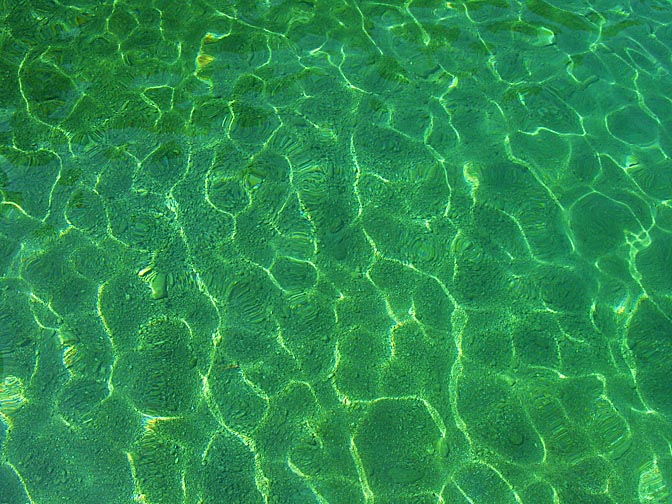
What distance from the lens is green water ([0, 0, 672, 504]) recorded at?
299 centimetres

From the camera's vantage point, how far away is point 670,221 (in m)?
3.87

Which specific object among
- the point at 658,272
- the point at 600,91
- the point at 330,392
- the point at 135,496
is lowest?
the point at 135,496

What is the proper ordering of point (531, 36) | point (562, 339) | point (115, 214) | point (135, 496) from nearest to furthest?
1. point (135, 496)
2. point (562, 339)
3. point (115, 214)
4. point (531, 36)

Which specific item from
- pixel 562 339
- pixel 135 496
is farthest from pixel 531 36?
pixel 135 496

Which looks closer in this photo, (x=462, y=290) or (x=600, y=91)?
(x=462, y=290)

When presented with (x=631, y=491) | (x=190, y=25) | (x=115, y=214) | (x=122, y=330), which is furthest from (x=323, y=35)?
(x=631, y=491)

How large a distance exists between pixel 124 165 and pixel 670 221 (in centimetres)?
381

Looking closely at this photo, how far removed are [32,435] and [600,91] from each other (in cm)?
464

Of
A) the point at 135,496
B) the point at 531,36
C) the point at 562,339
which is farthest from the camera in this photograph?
the point at 531,36

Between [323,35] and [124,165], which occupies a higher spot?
[323,35]

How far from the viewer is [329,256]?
3.56 m

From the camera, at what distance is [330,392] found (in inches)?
124

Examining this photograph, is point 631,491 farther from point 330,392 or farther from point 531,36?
point 531,36

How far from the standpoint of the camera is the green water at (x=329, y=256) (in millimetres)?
2994
